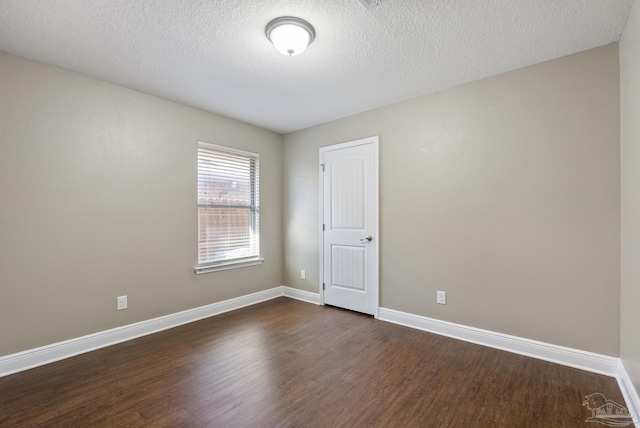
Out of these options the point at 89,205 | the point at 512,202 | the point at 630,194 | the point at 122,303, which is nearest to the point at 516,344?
the point at 512,202

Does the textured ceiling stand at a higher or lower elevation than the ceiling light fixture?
higher

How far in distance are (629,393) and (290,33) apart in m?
3.25

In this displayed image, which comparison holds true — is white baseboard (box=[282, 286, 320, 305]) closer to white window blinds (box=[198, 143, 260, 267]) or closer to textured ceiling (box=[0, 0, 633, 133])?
white window blinds (box=[198, 143, 260, 267])

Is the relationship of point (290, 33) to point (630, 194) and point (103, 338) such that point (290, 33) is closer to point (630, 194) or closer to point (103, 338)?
point (630, 194)

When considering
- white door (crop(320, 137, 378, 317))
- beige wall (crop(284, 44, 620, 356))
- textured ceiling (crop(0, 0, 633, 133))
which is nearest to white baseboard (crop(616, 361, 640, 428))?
beige wall (crop(284, 44, 620, 356))

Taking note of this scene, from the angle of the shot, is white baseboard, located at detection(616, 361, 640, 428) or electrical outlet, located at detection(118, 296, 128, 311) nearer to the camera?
white baseboard, located at detection(616, 361, 640, 428)

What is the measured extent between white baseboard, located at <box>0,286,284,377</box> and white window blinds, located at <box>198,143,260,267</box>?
1.90 ft

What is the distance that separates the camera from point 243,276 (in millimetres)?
4016

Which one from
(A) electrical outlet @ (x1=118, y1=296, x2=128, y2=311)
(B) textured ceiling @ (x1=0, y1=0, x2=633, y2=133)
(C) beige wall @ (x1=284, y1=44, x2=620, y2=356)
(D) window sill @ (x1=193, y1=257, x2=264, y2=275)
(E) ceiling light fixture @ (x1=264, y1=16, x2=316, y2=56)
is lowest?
(A) electrical outlet @ (x1=118, y1=296, x2=128, y2=311)

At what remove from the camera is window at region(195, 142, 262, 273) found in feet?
11.9

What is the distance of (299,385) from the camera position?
2.14 m

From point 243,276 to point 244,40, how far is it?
2.86 metres

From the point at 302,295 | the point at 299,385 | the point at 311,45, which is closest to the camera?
the point at 299,385

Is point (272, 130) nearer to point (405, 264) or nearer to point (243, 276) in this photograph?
point (243, 276)
